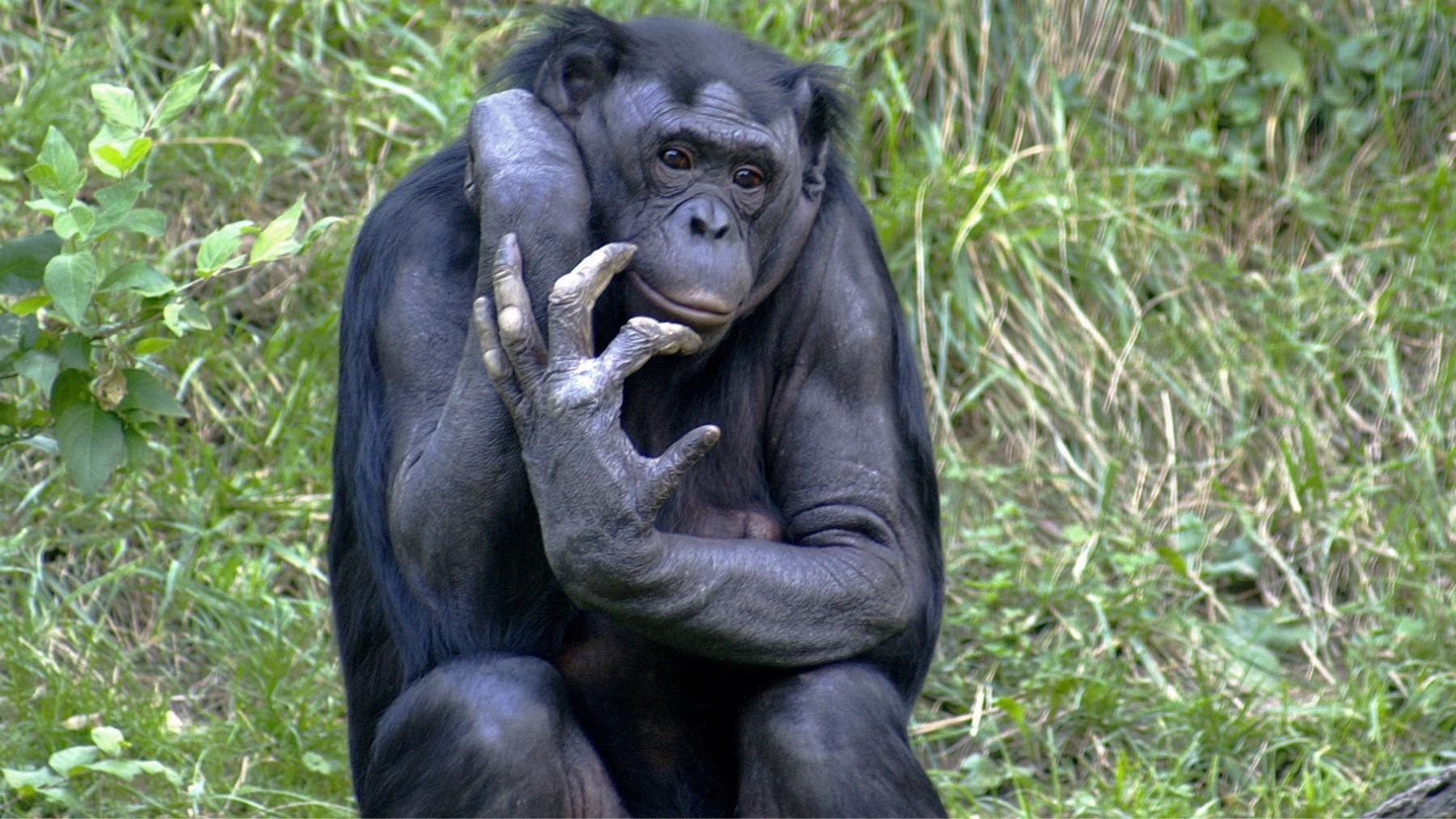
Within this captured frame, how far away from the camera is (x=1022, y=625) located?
612cm

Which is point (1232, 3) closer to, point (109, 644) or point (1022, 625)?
point (1022, 625)

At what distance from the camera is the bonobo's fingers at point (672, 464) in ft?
12.2

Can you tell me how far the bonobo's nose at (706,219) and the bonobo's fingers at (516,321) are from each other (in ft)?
1.19

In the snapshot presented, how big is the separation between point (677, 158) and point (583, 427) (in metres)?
0.67

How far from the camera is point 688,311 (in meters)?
3.82

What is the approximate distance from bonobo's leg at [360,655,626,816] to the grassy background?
1.29m

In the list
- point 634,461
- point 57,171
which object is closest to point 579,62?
point 634,461

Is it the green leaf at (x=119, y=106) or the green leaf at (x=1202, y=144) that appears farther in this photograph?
the green leaf at (x=1202, y=144)

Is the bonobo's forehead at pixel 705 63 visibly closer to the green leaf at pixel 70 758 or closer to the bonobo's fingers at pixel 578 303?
the bonobo's fingers at pixel 578 303

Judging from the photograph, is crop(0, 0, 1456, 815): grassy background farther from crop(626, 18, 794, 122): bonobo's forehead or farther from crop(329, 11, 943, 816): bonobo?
crop(329, 11, 943, 816): bonobo

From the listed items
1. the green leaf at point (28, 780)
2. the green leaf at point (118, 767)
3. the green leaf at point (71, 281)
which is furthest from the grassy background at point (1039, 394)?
the green leaf at point (71, 281)

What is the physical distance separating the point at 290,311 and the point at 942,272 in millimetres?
2314

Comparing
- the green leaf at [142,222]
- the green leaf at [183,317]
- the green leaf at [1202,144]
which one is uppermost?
the green leaf at [142,222]

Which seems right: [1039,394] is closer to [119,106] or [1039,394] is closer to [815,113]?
[815,113]
